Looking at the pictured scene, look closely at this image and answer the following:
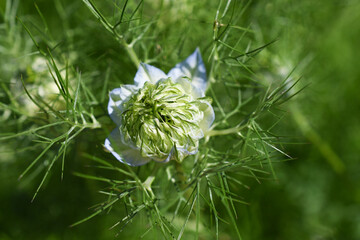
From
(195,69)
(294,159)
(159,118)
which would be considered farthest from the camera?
(294,159)

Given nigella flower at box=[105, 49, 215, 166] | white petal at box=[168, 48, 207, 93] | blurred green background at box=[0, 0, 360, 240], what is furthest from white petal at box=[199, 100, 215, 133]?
blurred green background at box=[0, 0, 360, 240]

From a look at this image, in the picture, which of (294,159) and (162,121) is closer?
(162,121)

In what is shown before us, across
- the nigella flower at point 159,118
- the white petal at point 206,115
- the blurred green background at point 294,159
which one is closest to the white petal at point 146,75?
the nigella flower at point 159,118

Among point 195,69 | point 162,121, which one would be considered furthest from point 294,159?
point 162,121

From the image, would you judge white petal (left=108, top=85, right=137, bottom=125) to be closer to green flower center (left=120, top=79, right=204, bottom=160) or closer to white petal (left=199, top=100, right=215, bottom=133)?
green flower center (left=120, top=79, right=204, bottom=160)

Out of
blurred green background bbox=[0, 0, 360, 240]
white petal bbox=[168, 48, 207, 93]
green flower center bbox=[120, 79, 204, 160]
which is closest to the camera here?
green flower center bbox=[120, 79, 204, 160]

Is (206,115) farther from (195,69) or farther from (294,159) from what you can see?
(294,159)
